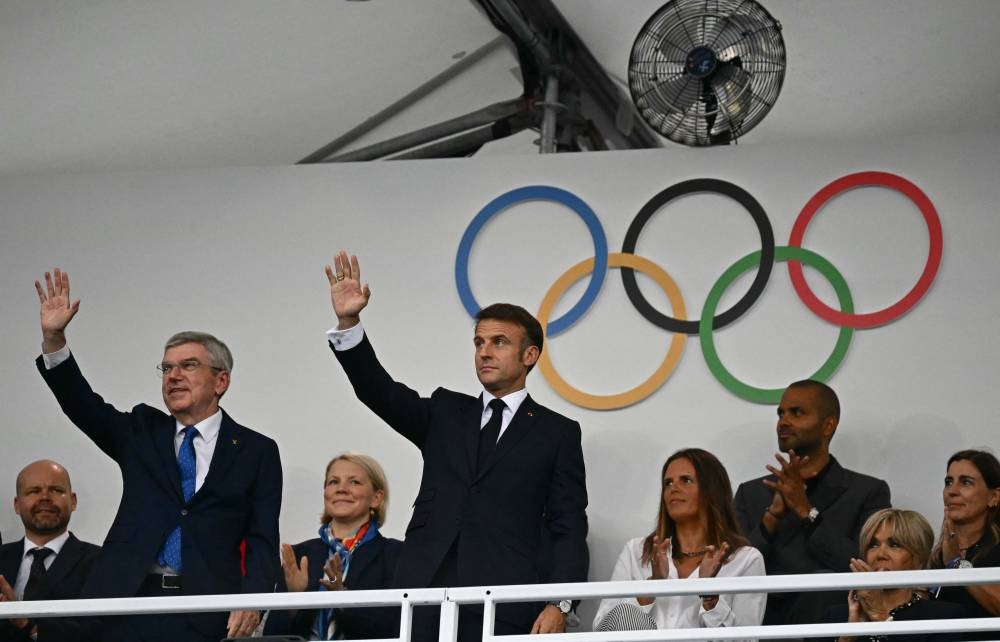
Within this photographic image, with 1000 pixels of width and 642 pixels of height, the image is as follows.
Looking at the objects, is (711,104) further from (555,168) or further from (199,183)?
(199,183)

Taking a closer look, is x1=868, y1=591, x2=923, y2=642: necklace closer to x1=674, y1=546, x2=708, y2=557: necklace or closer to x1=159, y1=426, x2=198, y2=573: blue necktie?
x1=674, y1=546, x2=708, y2=557: necklace

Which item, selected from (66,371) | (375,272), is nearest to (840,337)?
(375,272)

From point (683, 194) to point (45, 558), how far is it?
3109 millimetres

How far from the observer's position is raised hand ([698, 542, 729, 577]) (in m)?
5.21

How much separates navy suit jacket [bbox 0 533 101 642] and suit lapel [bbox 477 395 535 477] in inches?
59.3

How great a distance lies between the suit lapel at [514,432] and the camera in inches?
200

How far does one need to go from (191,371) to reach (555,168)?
231cm

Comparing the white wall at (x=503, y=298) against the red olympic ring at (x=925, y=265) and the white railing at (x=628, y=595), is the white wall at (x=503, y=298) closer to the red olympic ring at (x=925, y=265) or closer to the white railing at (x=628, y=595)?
the red olympic ring at (x=925, y=265)

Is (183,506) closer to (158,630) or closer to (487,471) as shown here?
(158,630)

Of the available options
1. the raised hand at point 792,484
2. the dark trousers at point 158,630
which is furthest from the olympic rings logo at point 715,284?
the dark trousers at point 158,630

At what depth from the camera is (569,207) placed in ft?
22.7

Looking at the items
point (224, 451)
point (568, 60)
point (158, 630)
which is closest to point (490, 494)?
point (224, 451)

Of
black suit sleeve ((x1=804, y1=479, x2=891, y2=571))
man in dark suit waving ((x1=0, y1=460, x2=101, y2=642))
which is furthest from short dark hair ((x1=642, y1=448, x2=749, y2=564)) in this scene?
man in dark suit waving ((x1=0, y1=460, x2=101, y2=642))

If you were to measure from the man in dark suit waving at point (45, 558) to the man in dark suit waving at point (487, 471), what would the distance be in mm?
1279
